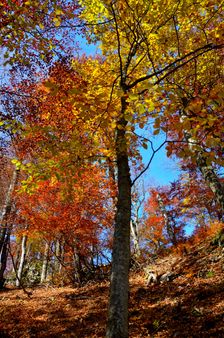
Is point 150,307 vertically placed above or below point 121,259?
below

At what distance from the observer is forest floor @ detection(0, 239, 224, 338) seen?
225 inches

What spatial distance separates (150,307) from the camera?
7.19 meters

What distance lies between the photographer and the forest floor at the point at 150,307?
5.70 meters

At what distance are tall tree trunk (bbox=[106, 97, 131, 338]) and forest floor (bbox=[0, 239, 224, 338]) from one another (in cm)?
227

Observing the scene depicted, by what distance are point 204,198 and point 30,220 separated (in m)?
8.81

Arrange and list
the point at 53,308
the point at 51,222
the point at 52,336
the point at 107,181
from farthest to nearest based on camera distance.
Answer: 1. the point at 107,181
2. the point at 51,222
3. the point at 53,308
4. the point at 52,336

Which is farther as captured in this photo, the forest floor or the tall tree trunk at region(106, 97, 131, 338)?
the forest floor

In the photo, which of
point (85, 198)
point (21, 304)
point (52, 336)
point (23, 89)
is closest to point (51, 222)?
point (85, 198)

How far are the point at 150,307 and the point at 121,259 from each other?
4.07 m

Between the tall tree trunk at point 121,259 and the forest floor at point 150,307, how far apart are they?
7.43 ft

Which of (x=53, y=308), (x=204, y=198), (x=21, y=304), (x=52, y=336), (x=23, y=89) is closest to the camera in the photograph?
(x=52, y=336)

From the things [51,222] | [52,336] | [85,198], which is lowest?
[52,336]

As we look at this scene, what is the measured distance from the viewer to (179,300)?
696 cm

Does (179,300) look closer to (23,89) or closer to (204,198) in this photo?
(204,198)
